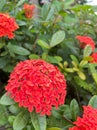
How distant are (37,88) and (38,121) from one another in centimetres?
15

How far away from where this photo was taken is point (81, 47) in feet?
7.50

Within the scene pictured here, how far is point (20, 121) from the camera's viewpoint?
1.52 meters

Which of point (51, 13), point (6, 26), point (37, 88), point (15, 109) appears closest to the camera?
point (37, 88)

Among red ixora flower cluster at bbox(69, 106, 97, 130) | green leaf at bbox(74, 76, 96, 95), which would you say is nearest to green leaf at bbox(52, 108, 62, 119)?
red ixora flower cluster at bbox(69, 106, 97, 130)

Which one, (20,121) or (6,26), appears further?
(6,26)

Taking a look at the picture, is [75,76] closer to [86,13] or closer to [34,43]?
[34,43]

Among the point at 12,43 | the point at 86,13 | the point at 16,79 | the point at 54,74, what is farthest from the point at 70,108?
the point at 86,13

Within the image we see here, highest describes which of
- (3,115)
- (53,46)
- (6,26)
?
(6,26)

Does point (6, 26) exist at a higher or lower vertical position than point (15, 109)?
higher

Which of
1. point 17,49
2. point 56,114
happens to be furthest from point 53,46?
point 56,114

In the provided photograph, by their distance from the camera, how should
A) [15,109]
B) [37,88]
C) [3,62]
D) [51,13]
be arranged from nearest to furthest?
[37,88] < [15,109] < [3,62] < [51,13]

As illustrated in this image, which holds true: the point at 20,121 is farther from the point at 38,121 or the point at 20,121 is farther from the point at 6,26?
the point at 6,26

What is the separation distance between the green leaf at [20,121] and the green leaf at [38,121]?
47 mm

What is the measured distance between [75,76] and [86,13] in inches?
36.6
